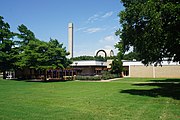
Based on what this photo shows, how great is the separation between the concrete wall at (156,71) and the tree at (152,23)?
36.6 meters

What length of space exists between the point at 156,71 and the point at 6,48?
3209 centimetres

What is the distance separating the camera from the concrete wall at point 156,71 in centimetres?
5503

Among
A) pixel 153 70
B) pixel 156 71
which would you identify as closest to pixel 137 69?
pixel 153 70

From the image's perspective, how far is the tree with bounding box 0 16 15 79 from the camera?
49562 mm

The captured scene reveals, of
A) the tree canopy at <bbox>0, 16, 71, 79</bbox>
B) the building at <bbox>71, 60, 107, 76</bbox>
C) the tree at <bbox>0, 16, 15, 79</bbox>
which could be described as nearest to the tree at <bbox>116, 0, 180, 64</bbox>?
the tree canopy at <bbox>0, 16, 71, 79</bbox>

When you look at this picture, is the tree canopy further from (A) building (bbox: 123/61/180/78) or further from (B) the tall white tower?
(B) the tall white tower

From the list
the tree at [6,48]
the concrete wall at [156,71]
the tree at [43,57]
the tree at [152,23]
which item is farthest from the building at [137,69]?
the tree at [152,23]

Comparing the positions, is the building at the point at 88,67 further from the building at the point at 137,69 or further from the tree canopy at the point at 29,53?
the tree canopy at the point at 29,53

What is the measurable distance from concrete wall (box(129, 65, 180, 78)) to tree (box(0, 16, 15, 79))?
2677 cm

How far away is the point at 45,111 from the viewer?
11828 millimetres

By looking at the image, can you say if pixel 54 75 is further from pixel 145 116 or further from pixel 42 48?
pixel 145 116

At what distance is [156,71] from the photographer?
56.9 metres

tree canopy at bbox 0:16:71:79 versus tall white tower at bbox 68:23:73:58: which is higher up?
tall white tower at bbox 68:23:73:58

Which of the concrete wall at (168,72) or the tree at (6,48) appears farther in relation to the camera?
the concrete wall at (168,72)
